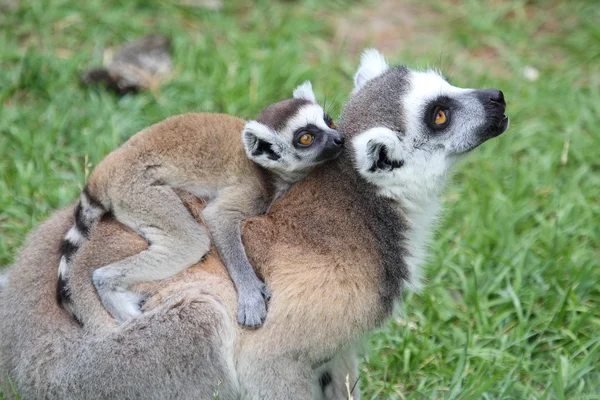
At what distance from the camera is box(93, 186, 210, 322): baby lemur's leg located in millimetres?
4246

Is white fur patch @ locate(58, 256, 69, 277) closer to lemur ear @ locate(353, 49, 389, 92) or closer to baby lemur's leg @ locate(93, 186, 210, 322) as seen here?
baby lemur's leg @ locate(93, 186, 210, 322)

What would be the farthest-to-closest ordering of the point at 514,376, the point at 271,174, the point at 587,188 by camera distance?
1. the point at 587,188
2. the point at 514,376
3. the point at 271,174

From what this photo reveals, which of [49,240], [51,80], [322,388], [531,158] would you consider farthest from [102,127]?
[531,158]

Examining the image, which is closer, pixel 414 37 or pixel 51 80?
pixel 51 80

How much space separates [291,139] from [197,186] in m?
0.58

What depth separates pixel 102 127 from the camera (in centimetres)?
689

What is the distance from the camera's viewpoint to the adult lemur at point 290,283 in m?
4.15

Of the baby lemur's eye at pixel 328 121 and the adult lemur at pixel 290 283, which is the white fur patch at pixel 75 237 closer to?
the adult lemur at pixel 290 283

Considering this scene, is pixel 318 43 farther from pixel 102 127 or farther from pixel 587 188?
pixel 587 188

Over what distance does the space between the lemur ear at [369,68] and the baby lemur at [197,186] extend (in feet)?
1.28

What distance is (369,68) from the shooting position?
4949mm

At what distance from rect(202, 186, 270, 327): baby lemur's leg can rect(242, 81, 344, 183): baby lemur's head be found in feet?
0.72

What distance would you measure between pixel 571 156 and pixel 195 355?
4279mm

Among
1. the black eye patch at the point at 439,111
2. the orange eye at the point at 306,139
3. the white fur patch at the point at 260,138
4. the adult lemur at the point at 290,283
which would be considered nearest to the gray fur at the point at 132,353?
the adult lemur at the point at 290,283
